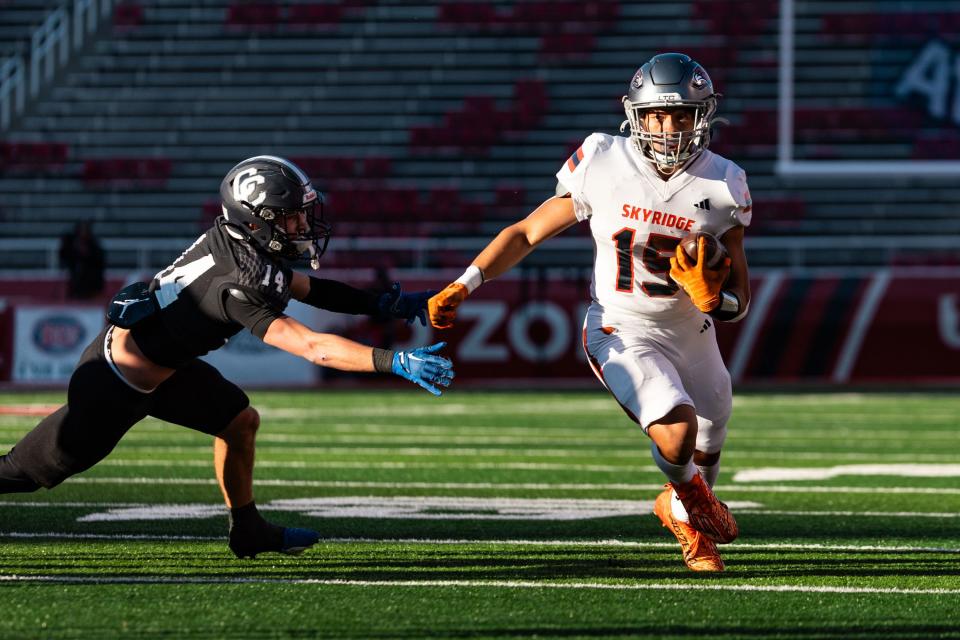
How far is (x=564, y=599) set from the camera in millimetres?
4461

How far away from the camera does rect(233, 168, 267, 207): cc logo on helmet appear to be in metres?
4.97

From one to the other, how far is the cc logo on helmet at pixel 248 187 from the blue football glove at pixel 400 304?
0.59 metres

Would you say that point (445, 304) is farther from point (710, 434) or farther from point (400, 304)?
point (710, 434)

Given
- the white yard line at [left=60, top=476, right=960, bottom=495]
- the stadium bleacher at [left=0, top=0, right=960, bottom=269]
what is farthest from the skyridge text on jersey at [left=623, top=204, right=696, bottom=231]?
the stadium bleacher at [left=0, top=0, right=960, bottom=269]

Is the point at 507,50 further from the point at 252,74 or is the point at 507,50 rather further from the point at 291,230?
the point at 291,230

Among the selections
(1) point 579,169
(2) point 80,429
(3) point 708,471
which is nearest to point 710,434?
(3) point 708,471

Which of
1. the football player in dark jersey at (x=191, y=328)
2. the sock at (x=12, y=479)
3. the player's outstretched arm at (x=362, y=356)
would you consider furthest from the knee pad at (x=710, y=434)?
the sock at (x=12, y=479)

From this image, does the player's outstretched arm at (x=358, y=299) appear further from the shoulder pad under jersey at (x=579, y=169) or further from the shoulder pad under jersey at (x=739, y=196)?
the shoulder pad under jersey at (x=739, y=196)

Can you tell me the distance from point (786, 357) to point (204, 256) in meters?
12.6

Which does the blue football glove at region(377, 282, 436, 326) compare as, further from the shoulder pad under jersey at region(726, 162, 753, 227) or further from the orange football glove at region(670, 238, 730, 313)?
A: the shoulder pad under jersey at region(726, 162, 753, 227)

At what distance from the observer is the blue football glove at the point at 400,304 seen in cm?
534

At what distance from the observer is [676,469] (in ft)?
17.0

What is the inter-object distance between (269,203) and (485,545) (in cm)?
141

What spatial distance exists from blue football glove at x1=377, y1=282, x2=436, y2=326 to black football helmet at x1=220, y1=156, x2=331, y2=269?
0.35 m
